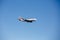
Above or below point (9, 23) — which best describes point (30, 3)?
above

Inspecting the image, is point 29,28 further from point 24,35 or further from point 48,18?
point 48,18

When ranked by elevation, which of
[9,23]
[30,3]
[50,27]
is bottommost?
[50,27]

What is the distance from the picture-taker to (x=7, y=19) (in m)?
1.73

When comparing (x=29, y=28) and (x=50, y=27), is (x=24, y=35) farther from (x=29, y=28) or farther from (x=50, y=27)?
(x=50, y=27)

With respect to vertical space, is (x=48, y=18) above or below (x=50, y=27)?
above

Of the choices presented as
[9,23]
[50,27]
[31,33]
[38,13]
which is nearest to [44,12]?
[38,13]

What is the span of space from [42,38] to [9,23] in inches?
18.0

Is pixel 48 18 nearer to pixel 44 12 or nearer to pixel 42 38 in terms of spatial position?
pixel 44 12

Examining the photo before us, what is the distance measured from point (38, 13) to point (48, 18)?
0.14 metres

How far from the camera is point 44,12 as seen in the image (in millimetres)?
1746

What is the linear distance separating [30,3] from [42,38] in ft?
1.54

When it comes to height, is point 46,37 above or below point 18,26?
below

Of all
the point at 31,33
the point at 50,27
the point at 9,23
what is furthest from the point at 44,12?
the point at 9,23

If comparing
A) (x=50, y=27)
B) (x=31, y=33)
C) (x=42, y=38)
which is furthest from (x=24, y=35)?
(x=50, y=27)
